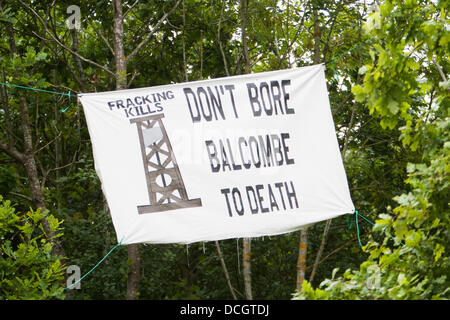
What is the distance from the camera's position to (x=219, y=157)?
5.23m

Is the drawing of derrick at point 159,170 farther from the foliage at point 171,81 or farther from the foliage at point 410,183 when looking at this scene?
the foliage at point 171,81

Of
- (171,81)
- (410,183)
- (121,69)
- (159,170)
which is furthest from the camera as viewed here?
(171,81)

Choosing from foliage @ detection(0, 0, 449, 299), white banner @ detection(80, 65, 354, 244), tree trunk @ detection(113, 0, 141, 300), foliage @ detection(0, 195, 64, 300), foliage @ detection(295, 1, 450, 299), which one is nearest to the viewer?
foliage @ detection(295, 1, 450, 299)

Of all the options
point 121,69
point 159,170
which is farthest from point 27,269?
point 121,69

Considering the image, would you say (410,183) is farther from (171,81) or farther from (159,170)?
(171,81)

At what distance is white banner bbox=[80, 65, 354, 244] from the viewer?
511 cm

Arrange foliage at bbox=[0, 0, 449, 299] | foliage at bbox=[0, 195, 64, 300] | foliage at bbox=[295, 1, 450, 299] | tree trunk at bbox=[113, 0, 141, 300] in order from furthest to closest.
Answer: foliage at bbox=[0, 0, 449, 299] → tree trunk at bbox=[113, 0, 141, 300] → foliage at bbox=[0, 195, 64, 300] → foliage at bbox=[295, 1, 450, 299]

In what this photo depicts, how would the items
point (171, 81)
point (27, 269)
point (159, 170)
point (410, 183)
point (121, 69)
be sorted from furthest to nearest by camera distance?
point (171, 81), point (121, 69), point (27, 269), point (159, 170), point (410, 183)

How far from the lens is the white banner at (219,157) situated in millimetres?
5109

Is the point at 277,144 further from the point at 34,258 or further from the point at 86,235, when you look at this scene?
the point at 86,235

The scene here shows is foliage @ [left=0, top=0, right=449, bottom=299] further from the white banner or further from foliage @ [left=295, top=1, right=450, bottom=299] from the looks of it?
foliage @ [left=295, top=1, right=450, bottom=299]

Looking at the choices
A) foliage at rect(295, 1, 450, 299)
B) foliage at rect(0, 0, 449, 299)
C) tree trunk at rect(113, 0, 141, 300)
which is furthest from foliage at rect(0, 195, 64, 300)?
foliage at rect(0, 0, 449, 299)

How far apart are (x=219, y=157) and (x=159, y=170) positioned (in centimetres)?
53

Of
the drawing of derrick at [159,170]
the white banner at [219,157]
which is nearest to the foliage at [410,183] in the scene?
the white banner at [219,157]
